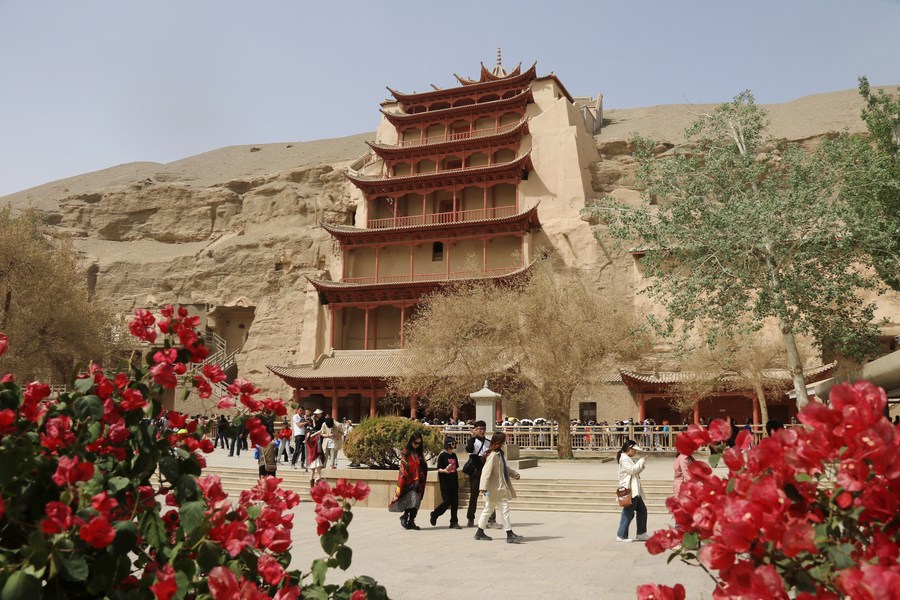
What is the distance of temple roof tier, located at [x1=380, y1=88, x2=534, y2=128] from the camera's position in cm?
4269

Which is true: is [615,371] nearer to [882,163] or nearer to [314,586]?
[882,163]

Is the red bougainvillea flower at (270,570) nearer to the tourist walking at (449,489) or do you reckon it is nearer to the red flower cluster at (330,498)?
the red flower cluster at (330,498)

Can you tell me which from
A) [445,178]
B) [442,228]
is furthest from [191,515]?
[445,178]

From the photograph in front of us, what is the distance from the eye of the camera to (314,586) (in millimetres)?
3080

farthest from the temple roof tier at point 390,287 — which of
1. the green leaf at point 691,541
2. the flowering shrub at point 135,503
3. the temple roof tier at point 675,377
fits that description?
the green leaf at point 691,541

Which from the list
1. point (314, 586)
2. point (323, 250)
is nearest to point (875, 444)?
point (314, 586)

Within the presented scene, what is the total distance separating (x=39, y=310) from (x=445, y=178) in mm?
21148

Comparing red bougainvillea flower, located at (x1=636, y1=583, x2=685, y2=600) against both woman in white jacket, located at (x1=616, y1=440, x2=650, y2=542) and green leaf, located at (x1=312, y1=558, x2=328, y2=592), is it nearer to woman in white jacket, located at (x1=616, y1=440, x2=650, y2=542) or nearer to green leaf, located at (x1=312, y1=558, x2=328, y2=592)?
green leaf, located at (x1=312, y1=558, x2=328, y2=592)

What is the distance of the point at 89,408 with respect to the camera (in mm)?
2926

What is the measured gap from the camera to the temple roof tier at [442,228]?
36594 millimetres

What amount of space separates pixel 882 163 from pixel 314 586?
1962cm

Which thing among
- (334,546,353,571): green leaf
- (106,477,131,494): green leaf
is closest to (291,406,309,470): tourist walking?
(334,546,353,571): green leaf

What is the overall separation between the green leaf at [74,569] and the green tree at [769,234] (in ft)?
57.7

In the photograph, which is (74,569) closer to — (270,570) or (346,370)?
(270,570)
